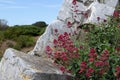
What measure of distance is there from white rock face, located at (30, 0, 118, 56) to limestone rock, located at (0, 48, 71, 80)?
1.51 m

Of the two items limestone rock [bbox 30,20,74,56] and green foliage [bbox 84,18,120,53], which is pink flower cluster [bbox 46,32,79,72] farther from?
limestone rock [bbox 30,20,74,56]


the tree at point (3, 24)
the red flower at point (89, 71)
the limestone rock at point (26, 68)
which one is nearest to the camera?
the red flower at point (89, 71)

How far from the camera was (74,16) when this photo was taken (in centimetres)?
922

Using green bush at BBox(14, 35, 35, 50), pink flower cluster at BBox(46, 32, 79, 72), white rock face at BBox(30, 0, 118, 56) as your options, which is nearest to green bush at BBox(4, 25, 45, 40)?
green bush at BBox(14, 35, 35, 50)

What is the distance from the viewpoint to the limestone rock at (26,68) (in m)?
6.64

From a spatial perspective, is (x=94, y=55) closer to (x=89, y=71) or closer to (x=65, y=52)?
(x=89, y=71)

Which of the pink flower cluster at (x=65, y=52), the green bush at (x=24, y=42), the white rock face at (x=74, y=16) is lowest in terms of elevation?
the green bush at (x=24, y=42)

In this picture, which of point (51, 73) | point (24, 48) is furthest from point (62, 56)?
point (24, 48)

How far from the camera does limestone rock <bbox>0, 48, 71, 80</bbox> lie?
6645mm

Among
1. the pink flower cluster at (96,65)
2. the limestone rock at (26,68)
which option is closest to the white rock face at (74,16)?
the limestone rock at (26,68)

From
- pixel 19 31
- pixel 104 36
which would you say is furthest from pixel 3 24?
pixel 104 36

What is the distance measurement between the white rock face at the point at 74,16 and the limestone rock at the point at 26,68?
151 centimetres

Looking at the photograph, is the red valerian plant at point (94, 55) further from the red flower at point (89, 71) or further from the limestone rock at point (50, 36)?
the limestone rock at point (50, 36)

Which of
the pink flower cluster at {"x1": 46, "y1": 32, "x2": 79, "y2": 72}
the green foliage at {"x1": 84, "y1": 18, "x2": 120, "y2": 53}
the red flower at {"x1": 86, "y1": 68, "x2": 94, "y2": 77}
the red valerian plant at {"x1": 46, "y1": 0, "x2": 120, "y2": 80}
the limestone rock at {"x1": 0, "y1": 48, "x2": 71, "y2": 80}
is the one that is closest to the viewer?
the red flower at {"x1": 86, "y1": 68, "x2": 94, "y2": 77}
